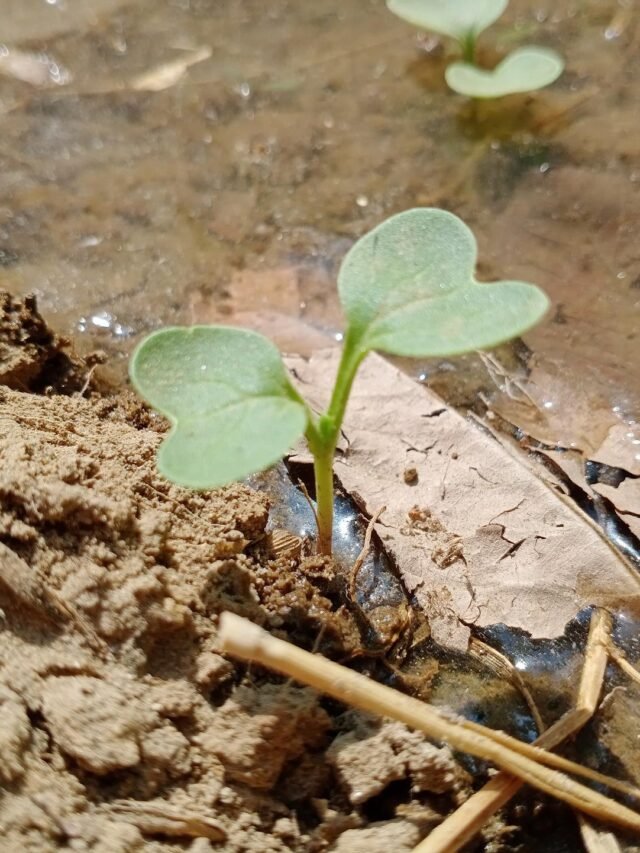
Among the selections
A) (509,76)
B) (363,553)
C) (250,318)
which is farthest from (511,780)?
(509,76)

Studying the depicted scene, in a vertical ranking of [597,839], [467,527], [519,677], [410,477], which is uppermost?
[410,477]

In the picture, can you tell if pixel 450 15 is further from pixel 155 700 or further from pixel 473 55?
pixel 155 700

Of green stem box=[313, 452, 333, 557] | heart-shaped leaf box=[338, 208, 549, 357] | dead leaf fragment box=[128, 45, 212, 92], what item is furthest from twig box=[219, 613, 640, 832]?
dead leaf fragment box=[128, 45, 212, 92]

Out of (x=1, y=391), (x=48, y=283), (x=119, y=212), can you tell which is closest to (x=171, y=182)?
(x=119, y=212)

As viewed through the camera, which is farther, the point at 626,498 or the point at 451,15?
the point at 451,15

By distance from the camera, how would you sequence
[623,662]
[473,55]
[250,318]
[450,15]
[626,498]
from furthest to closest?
[473,55] → [450,15] → [250,318] → [626,498] → [623,662]

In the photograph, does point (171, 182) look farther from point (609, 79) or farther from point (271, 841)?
point (271, 841)
